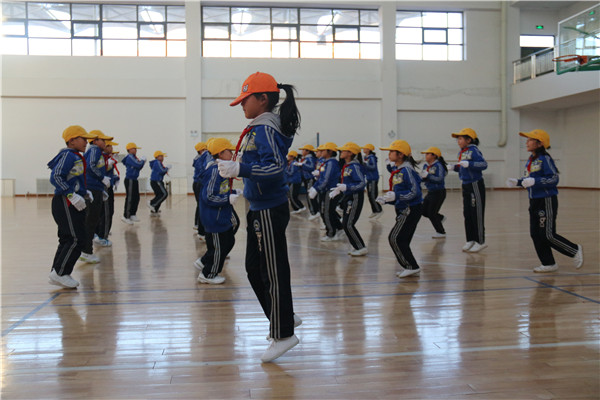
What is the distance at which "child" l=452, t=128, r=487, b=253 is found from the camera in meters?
7.54

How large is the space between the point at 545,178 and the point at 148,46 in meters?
20.0

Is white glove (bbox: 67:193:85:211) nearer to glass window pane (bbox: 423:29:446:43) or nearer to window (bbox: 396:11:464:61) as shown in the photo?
window (bbox: 396:11:464:61)

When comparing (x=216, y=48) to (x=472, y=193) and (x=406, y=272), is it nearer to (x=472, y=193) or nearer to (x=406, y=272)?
(x=472, y=193)

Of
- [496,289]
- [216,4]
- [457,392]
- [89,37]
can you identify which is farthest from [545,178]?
[89,37]

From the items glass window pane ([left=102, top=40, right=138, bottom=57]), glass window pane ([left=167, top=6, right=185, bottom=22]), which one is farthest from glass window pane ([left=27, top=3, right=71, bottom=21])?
glass window pane ([left=167, top=6, right=185, bottom=22])

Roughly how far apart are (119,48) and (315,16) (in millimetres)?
8648

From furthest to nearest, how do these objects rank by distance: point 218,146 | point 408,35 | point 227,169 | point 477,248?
point 408,35
point 477,248
point 218,146
point 227,169

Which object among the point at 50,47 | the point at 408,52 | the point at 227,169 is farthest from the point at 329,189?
the point at 50,47

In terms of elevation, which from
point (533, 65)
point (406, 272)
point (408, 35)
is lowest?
point (406, 272)

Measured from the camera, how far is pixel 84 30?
21.8 m

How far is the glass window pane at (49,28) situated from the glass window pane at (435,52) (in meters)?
15.8

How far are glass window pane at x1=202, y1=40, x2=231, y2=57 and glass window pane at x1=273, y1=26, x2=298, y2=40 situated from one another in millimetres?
2139

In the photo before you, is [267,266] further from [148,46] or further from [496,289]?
[148,46]

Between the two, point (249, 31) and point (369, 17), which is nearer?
point (249, 31)
